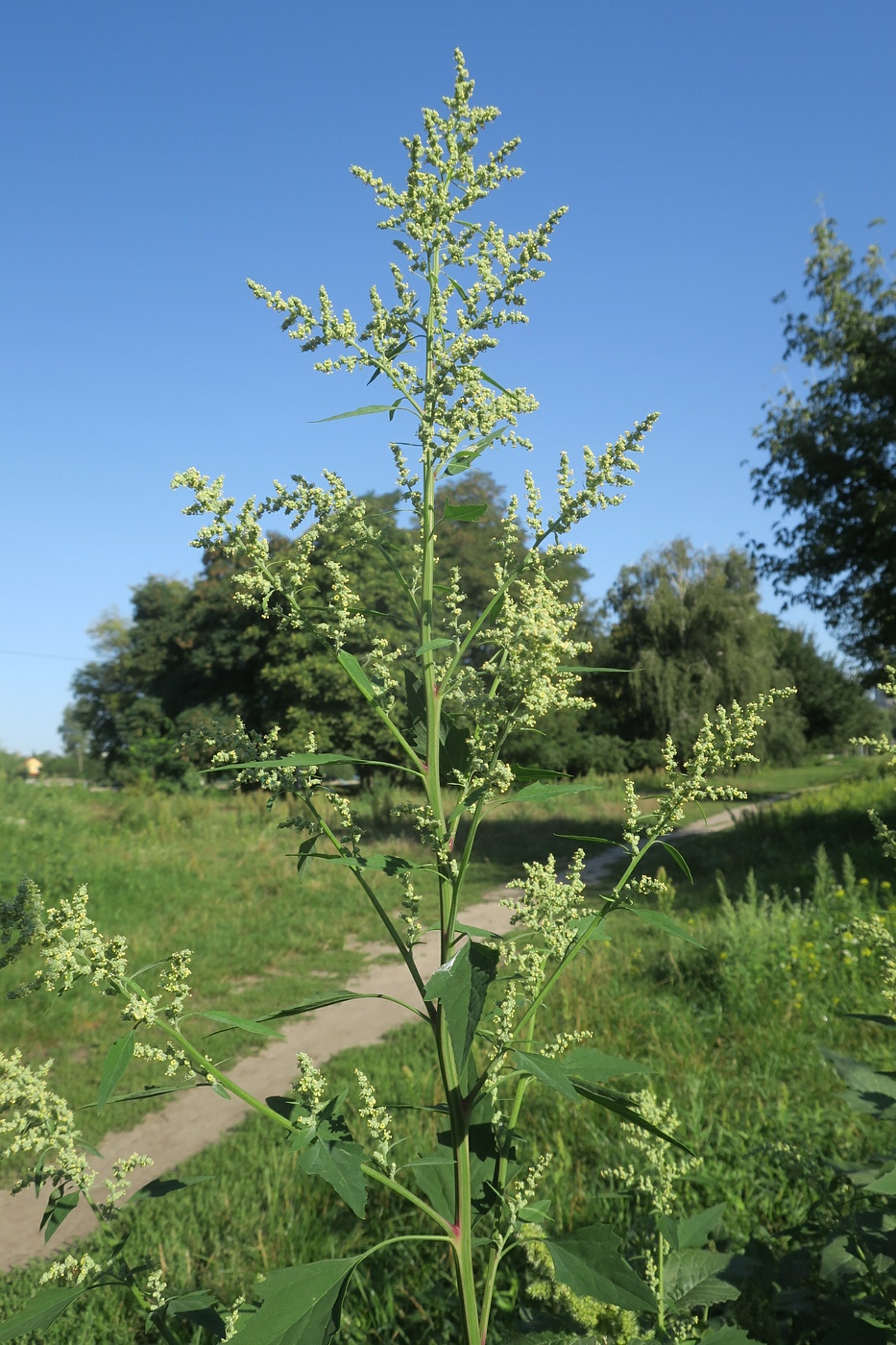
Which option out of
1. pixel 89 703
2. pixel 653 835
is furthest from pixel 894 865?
pixel 89 703

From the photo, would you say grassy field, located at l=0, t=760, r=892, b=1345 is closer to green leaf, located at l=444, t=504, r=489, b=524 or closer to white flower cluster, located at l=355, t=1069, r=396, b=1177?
white flower cluster, located at l=355, t=1069, r=396, b=1177

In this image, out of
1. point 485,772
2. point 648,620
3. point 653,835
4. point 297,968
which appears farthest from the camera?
point 648,620

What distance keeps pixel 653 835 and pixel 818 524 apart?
558 inches

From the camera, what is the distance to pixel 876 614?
14.1 meters

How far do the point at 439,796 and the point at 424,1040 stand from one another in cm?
591

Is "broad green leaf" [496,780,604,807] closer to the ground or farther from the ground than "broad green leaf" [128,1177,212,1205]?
farther from the ground

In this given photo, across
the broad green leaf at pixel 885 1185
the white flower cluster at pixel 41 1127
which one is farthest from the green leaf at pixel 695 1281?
the white flower cluster at pixel 41 1127

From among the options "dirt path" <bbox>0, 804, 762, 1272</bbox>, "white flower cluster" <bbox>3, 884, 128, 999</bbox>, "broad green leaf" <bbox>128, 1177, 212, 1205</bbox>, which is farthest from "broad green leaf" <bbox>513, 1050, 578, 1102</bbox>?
"dirt path" <bbox>0, 804, 762, 1272</bbox>

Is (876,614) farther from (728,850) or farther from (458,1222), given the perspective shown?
(458,1222)

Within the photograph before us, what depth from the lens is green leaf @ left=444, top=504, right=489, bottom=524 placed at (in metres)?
1.63

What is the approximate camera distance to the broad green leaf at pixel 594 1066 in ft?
5.18

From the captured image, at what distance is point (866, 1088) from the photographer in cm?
283

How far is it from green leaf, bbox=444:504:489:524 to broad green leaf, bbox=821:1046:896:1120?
226 cm

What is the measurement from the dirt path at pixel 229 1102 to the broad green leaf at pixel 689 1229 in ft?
6.60
